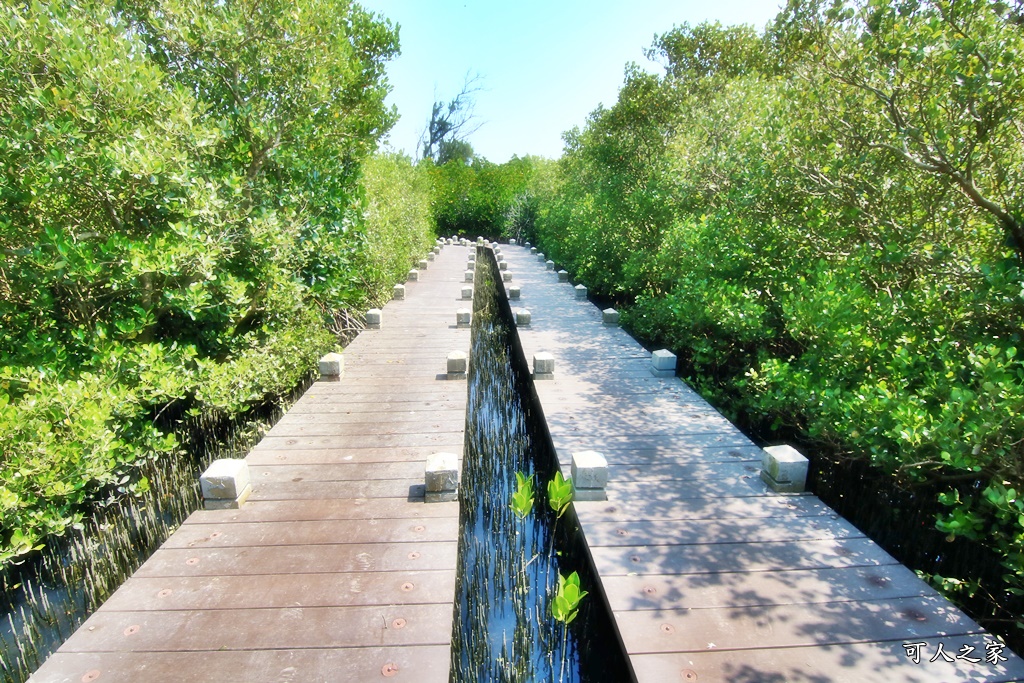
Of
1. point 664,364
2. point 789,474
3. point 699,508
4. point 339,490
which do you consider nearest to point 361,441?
point 339,490

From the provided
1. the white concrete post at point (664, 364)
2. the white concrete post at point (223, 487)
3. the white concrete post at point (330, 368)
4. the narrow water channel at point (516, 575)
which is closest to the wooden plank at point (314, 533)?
the white concrete post at point (223, 487)

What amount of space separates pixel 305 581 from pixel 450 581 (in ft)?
2.57

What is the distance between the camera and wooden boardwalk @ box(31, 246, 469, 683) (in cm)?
244

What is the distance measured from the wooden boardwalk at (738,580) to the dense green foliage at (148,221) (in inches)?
128

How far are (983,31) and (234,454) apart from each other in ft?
21.5

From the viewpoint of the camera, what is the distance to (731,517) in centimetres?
352

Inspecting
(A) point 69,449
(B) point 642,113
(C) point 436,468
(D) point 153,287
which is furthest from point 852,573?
(B) point 642,113

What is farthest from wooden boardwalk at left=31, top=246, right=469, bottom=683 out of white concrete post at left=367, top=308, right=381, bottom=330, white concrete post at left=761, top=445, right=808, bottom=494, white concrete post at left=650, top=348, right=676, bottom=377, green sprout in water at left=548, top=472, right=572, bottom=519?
white concrete post at left=367, top=308, right=381, bottom=330

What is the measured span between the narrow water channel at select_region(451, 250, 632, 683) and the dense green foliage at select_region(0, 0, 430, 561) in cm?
239

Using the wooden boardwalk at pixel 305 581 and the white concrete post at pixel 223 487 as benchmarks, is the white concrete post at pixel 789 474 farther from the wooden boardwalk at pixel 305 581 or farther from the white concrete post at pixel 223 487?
the white concrete post at pixel 223 487

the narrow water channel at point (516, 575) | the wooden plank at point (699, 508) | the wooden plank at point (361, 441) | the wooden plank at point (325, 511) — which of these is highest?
the wooden plank at point (699, 508)

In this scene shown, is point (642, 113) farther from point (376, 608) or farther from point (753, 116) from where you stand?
point (376, 608)

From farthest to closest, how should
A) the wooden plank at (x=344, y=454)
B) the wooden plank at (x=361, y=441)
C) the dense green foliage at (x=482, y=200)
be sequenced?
1. the dense green foliage at (x=482, y=200)
2. the wooden plank at (x=361, y=441)
3. the wooden plank at (x=344, y=454)

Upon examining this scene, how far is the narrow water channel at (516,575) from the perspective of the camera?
3.08 m
